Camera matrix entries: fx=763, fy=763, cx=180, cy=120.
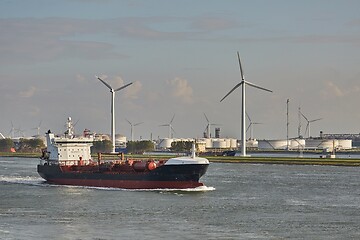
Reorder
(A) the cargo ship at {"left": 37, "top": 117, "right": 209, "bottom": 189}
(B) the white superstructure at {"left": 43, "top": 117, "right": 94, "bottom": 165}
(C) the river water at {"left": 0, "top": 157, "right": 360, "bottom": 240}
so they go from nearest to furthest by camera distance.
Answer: (C) the river water at {"left": 0, "top": 157, "right": 360, "bottom": 240}, (A) the cargo ship at {"left": 37, "top": 117, "right": 209, "bottom": 189}, (B) the white superstructure at {"left": 43, "top": 117, "right": 94, "bottom": 165}

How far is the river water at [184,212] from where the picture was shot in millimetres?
55219

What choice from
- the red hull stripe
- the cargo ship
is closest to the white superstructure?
the cargo ship

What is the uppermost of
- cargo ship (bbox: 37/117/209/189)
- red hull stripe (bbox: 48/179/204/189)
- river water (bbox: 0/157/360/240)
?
cargo ship (bbox: 37/117/209/189)

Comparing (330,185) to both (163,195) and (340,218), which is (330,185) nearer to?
(163,195)

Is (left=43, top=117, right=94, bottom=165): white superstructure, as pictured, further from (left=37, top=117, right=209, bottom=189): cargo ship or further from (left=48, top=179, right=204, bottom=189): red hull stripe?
(left=48, top=179, right=204, bottom=189): red hull stripe

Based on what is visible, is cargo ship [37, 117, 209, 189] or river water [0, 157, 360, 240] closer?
river water [0, 157, 360, 240]

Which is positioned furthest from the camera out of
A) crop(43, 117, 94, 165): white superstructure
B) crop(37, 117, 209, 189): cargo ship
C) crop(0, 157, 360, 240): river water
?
crop(43, 117, 94, 165): white superstructure

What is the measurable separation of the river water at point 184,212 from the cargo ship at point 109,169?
2005mm

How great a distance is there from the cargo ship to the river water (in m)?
2.00

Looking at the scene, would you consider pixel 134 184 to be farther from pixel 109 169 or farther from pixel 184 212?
pixel 184 212

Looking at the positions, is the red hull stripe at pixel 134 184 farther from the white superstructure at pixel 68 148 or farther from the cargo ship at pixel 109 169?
the white superstructure at pixel 68 148

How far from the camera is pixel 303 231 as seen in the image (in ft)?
184

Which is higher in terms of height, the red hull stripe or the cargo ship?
the cargo ship

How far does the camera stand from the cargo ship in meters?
89.9
